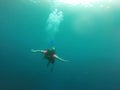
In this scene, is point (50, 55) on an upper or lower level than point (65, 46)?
lower

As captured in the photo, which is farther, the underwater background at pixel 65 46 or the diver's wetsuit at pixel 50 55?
the underwater background at pixel 65 46

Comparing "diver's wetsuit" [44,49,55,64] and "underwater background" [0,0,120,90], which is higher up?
"underwater background" [0,0,120,90]

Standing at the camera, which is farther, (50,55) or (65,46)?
(65,46)

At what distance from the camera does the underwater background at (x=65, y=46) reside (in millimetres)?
39344

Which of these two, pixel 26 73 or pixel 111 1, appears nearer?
pixel 111 1

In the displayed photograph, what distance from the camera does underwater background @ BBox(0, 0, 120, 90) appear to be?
1549 inches

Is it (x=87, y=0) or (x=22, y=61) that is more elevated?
(x=22, y=61)

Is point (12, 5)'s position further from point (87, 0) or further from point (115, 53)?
point (115, 53)

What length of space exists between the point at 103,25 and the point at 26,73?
1705 cm

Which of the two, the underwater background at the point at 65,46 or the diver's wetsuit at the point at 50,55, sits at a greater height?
the underwater background at the point at 65,46

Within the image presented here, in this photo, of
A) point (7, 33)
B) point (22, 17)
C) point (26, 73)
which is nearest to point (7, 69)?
point (26, 73)

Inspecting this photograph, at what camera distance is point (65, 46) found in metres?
54.0

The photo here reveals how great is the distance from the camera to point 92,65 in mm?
50406

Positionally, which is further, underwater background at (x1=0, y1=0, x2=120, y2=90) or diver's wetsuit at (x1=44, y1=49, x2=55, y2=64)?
underwater background at (x1=0, y1=0, x2=120, y2=90)
